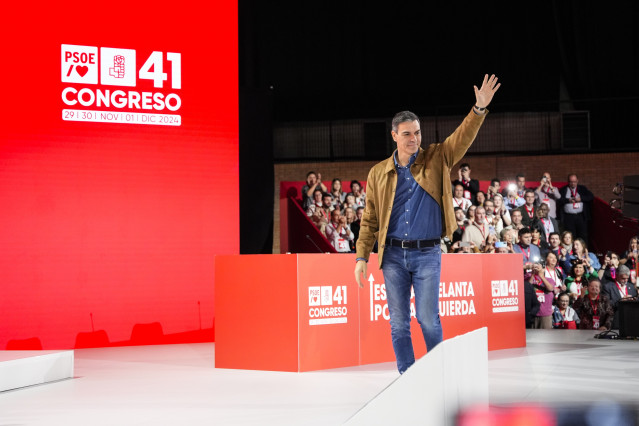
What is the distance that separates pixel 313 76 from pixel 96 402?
12.5 metres

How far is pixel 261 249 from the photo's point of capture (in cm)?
1141

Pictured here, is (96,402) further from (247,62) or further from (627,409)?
(247,62)

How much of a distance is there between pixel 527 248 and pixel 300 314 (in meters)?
5.19

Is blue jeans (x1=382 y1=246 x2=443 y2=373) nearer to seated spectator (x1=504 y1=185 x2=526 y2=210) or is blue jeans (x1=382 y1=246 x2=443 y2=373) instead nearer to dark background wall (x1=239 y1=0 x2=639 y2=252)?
seated spectator (x1=504 y1=185 x2=526 y2=210)

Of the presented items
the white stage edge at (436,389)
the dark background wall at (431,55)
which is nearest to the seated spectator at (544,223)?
the dark background wall at (431,55)

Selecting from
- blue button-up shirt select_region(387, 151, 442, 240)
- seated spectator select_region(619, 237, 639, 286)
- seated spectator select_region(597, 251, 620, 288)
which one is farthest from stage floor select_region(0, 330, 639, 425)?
seated spectator select_region(619, 237, 639, 286)

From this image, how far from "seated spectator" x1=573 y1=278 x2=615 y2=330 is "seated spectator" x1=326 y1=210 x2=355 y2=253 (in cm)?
301

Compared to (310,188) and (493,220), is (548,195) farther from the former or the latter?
(310,188)

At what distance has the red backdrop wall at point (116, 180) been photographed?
7.68 metres

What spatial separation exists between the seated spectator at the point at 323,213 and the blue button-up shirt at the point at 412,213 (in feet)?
22.8

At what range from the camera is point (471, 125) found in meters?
3.98

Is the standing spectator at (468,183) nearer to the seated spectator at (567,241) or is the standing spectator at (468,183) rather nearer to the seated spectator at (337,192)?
the seated spectator at (567,241)

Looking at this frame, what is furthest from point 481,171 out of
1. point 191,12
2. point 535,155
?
point 191,12

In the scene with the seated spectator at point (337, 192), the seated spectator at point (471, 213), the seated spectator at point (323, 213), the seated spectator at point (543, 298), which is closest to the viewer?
the seated spectator at point (543, 298)
